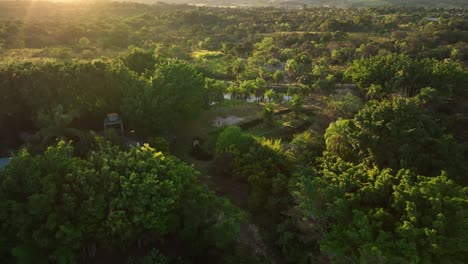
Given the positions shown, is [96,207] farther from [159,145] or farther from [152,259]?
[159,145]

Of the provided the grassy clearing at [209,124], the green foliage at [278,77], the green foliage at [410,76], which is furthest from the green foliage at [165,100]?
the green foliage at [410,76]

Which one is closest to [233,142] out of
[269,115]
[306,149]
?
[306,149]

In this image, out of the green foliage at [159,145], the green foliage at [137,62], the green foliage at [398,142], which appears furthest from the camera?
the green foliage at [137,62]

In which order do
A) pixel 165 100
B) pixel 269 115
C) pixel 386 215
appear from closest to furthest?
pixel 386 215 → pixel 165 100 → pixel 269 115

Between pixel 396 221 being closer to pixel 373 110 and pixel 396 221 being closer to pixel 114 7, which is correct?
pixel 373 110

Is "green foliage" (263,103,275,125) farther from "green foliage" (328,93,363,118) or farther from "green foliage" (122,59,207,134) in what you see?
"green foliage" (122,59,207,134)

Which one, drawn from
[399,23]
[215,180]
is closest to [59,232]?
[215,180]

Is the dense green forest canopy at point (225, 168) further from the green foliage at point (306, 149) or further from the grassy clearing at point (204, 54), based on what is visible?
the grassy clearing at point (204, 54)
